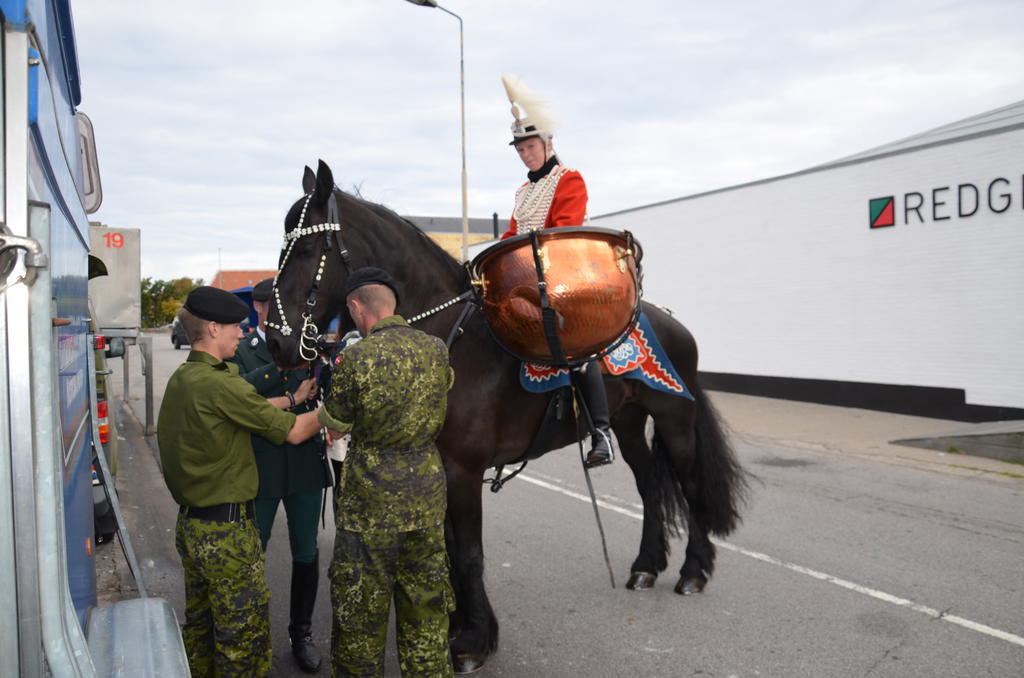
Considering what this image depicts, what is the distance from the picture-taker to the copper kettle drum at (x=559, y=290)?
324cm

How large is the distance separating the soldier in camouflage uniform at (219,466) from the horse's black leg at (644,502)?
2475 mm

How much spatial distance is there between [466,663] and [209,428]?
1.71 meters

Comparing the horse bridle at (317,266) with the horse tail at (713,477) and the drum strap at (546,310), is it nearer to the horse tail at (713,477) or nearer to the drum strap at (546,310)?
the drum strap at (546,310)

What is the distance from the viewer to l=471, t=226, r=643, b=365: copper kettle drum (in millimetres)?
3240

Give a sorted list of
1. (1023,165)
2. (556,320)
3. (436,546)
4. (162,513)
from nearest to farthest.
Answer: (436,546) < (556,320) < (162,513) < (1023,165)

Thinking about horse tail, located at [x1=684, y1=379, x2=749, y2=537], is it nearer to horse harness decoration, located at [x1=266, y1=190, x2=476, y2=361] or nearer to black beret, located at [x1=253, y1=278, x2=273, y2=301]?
horse harness decoration, located at [x1=266, y1=190, x2=476, y2=361]

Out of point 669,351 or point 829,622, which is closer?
point 829,622

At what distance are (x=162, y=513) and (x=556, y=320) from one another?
16.2 feet

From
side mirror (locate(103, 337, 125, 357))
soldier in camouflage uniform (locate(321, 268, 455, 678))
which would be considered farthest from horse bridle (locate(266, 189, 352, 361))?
side mirror (locate(103, 337, 125, 357))

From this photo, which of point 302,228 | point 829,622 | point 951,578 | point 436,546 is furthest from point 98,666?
point 951,578

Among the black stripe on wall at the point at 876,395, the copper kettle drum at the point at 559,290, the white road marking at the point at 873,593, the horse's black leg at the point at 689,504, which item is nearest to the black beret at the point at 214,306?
the copper kettle drum at the point at 559,290

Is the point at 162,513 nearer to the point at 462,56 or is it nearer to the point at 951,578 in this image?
the point at 951,578

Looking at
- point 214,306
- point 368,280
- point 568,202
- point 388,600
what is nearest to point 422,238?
point 568,202

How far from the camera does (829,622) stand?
3.87m
